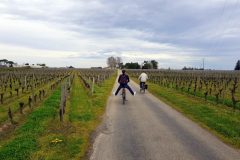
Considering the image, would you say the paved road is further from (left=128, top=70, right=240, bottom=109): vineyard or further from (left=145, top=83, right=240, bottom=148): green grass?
(left=128, top=70, right=240, bottom=109): vineyard

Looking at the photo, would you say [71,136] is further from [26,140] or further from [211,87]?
[211,87]

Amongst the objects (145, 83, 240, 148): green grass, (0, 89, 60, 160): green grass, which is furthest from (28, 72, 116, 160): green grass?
(145, 83, 240, 148): green grass

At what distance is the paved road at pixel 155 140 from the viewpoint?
346 inches

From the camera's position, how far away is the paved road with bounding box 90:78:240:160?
28.9 feet

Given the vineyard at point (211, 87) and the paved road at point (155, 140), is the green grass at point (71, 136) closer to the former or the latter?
the paved road at point (155, 140)

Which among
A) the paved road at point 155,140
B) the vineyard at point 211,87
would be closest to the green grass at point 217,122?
the paved road at point 155,140

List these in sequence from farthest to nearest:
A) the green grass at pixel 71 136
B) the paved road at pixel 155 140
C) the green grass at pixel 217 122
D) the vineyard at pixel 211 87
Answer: the vineyard at pixel 211 87 < the green grass at pixel 217 122 < the green grass at pixel 71 136 < the paved road at pixel 155 140

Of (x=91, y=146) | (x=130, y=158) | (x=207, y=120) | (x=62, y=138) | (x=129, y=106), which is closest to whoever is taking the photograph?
(x=130, y=158)

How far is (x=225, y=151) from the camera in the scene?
9.41 metres

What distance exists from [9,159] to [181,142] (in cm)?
501

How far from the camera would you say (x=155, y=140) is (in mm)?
10508

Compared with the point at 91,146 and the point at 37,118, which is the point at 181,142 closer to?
the point at 91,146

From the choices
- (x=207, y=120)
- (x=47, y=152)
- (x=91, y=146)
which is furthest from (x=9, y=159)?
(x=207, y=120)

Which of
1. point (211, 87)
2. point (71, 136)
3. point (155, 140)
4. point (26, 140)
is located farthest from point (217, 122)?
point (211, 87)
